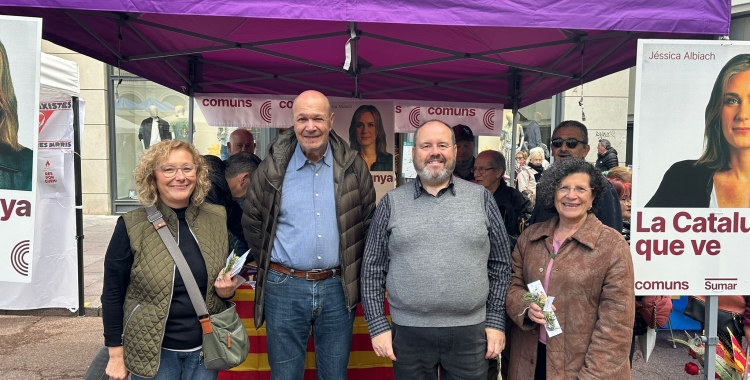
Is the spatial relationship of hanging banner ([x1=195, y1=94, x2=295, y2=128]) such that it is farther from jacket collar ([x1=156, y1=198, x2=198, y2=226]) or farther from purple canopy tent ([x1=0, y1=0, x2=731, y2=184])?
jacket collar ([x1=156, y1=198, x2=198, y2=226])

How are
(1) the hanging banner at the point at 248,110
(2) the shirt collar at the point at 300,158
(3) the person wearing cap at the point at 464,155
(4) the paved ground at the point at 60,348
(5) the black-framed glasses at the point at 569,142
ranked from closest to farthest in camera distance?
(2) the shirt collar at the point at 300,158, (5) the black-framed glasses at the point at 569,142, (4) the paved ground at the point at 60,348, (3) the person wearing cap at the point at 464,155, (1) the hanging banner at the point at 248,110

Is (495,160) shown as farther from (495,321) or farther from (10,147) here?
(10,147)

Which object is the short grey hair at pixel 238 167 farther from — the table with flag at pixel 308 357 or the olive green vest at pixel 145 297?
the olive green vest at pixel 145 297

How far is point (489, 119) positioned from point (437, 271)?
3.87m

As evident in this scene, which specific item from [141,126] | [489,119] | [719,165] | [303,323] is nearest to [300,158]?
[303,323]

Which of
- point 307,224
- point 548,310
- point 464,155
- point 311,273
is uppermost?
point 464,155

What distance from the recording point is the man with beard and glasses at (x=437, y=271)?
7.40 ft

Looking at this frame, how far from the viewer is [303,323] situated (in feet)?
8.30

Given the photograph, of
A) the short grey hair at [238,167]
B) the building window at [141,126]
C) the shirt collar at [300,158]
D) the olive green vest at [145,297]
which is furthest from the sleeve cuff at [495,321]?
the building window at [141,126]

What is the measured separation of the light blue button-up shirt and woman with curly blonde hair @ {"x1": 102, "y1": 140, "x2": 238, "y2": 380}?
0.31m

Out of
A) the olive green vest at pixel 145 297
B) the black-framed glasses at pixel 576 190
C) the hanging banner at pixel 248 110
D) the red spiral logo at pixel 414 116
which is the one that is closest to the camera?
the olive green vest at pixel 145 297

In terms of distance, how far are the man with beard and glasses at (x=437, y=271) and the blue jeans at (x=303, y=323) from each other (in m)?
0.22

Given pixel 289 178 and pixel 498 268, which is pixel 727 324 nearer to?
pixel 498 268

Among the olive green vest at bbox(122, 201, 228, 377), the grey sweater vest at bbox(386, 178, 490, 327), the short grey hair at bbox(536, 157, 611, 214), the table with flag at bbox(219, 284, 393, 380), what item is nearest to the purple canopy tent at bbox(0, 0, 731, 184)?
the short grey hair at bbox(536, 157, 611, 214)
